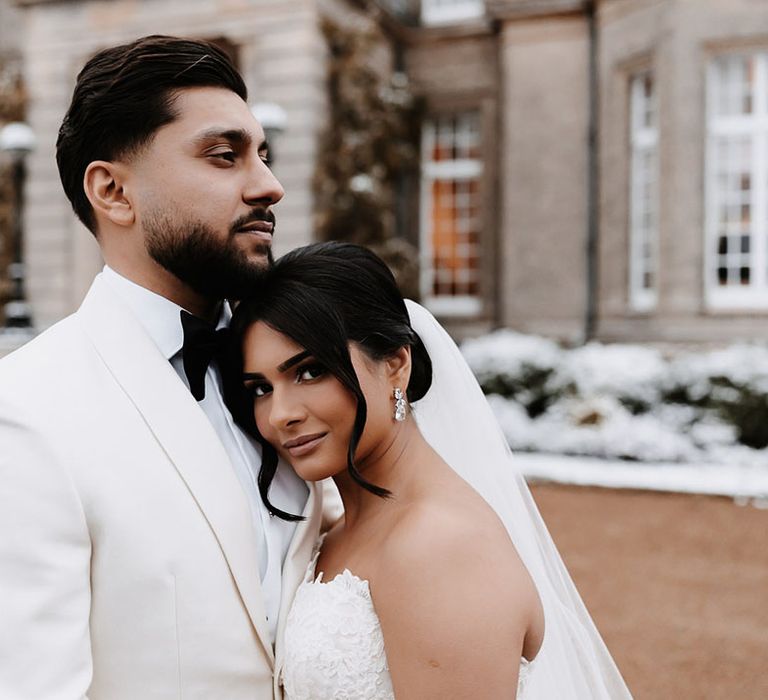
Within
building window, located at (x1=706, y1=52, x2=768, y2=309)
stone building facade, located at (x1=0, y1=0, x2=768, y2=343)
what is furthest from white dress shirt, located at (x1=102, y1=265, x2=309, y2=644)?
building window, located at (x1=706, y1=52, x2=768, y2=309)

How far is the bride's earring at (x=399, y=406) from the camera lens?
2.00 m

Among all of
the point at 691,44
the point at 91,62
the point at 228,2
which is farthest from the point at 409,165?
the point at 91,62

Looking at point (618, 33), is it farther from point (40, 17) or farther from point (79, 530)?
point (79, 530)

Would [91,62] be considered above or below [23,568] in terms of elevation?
above

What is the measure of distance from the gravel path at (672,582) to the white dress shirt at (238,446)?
10.0 ft

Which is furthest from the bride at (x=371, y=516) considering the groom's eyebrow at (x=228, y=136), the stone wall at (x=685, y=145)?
the stone wall at (x=685, y=145)

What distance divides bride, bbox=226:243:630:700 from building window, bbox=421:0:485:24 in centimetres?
1365

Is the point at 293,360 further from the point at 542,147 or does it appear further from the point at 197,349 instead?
the point at 542,147

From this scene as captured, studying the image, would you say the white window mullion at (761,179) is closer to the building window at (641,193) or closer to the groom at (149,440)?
the building window at (641,193)

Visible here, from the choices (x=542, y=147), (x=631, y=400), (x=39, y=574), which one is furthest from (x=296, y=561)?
(x=542, y=147)

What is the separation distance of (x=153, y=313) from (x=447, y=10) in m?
14.1

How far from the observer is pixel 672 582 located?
5.89 metres

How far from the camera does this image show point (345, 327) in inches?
72.9

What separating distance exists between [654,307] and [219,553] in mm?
11029
